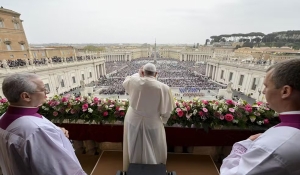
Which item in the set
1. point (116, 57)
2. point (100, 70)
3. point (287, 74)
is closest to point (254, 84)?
point (287, 74)

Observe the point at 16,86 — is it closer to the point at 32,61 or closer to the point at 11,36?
the point at 11,36

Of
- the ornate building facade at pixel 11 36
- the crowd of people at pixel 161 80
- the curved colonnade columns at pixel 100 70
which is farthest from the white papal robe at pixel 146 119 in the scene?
the curved colonnade columns at pixel 100 70

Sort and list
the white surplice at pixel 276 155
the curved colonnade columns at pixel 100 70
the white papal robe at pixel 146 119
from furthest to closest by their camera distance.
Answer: the curved colonnade columns at pixel 100 70, the white papal robe at pixel 146 119, the white surplice at pixel 276 155

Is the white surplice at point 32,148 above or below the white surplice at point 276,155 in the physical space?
below

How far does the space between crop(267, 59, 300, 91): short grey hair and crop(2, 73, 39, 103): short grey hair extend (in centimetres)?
95

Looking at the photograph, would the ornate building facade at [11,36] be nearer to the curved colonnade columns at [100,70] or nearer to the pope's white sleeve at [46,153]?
the curved colonnade columns at [100,70]

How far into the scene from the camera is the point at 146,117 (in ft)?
3.98

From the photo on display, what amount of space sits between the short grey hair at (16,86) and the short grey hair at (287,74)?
0.95 meters

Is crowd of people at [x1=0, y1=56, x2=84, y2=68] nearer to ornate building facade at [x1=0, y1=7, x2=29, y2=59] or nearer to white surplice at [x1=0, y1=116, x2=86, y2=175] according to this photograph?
ornate building facade at [x1=0, y1=7, x2=29, y2=59]

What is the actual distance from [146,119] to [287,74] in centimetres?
94

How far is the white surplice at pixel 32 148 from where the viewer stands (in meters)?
0.59

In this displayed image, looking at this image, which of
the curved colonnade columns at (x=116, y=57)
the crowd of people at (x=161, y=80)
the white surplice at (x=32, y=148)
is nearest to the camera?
the white surplice at (x=32, y=148)

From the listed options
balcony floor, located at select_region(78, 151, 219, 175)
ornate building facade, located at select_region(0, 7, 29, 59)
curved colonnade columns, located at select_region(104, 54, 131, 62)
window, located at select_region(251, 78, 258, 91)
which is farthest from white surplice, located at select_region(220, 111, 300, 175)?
curved colonnade columns, located at select_region(104, 54, 131, 62)

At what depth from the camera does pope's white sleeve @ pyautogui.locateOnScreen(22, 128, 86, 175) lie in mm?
598
